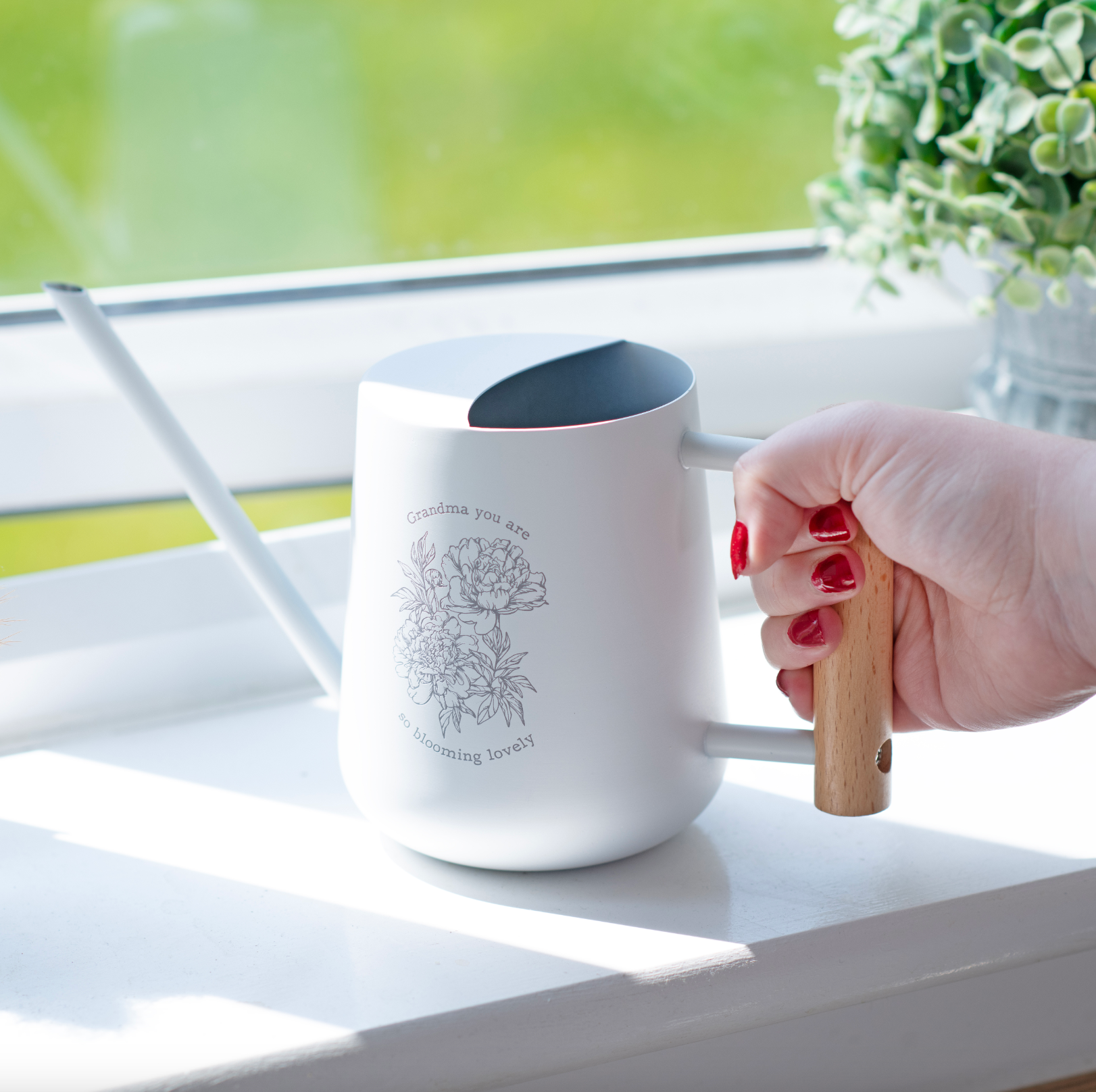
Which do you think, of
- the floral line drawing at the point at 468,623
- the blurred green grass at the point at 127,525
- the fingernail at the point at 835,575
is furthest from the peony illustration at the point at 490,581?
the blurred green grass at the point at 127,525

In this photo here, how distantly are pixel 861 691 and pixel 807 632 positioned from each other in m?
0.03

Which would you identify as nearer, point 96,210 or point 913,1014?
point 913,1014

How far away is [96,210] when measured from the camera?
2.37ft

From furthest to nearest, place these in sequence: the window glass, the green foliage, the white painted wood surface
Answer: the window glass
the green foliage
the white painted wood surface

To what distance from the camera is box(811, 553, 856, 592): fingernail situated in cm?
41

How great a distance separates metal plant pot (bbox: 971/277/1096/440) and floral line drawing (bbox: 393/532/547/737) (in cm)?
44

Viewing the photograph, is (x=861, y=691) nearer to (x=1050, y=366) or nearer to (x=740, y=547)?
(x=740, y=547)

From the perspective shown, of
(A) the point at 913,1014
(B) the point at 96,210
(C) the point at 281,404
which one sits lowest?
(A) the point at 913,1014

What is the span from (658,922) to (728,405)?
468 mm

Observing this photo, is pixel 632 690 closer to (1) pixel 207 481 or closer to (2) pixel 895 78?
(1) pixel 207 481

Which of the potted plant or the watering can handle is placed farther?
the potted plant

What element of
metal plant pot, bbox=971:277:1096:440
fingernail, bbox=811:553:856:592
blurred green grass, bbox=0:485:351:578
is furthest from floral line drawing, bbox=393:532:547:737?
metal plant pot, bbox=971:277:1096:440

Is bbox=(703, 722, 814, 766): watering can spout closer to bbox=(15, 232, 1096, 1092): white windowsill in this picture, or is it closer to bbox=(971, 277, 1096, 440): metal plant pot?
bbox=(15, 232, 1096, 1092): white windowsill

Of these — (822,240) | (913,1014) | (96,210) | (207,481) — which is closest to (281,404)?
(96,210)
